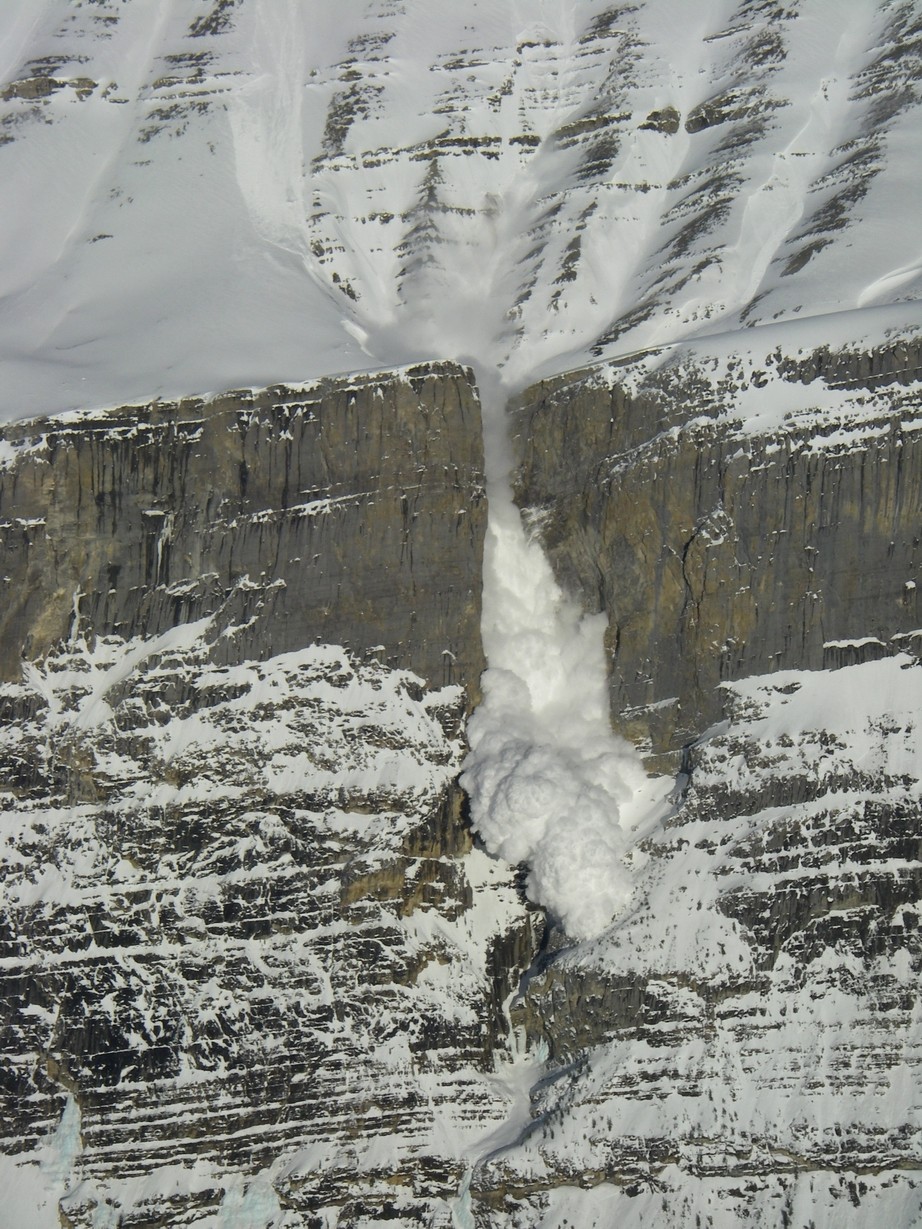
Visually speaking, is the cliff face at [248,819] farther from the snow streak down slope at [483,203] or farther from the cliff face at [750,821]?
the cliff face at [750,821]

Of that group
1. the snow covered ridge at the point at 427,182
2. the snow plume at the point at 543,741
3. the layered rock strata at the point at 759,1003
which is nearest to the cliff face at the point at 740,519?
the snow plume at the point at 543,741

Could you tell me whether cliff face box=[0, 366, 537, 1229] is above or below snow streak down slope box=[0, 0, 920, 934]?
below

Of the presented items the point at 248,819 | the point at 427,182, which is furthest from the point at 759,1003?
the point at 427,182

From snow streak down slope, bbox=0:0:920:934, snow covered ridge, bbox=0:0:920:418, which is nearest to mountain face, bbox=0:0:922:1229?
snow streak down slope, bbox=0:0:920:934

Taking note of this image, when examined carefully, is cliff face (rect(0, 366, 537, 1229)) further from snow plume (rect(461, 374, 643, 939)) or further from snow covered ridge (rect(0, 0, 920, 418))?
snow covered ridge (rect(0, 0, 920, 418))

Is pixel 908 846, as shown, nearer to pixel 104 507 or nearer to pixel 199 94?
pixel 104 507

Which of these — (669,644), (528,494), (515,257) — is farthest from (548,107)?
(669,644)
